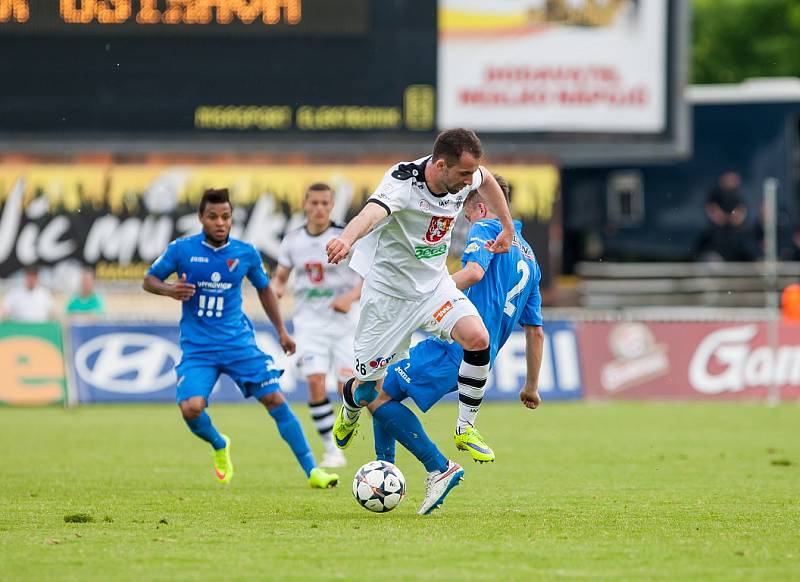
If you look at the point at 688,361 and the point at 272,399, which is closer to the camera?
the point at 272,399

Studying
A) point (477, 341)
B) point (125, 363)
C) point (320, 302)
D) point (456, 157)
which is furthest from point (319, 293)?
point (125, 363)

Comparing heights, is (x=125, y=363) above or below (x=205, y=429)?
below

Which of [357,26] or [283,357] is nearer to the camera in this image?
[283,357]

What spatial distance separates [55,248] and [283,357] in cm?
544

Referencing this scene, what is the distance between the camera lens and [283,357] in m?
21.0

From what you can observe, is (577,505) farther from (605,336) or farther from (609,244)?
(609,244)

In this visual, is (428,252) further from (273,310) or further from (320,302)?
(320,302)

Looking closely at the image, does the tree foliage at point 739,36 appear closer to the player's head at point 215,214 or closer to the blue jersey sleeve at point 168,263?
the player's head at point 215,214

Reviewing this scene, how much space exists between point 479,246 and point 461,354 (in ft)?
2.42

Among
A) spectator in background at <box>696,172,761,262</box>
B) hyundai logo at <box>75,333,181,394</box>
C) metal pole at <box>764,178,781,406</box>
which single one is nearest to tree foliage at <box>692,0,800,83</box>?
metal pole at <box>764,178,781,406</box>

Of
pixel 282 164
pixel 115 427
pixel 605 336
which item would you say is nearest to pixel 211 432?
pixel 115 427

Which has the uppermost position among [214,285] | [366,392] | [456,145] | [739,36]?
[739,36]

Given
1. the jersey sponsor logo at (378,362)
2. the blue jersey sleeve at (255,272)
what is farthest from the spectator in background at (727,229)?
the jersey sponsor logo at (378,362)

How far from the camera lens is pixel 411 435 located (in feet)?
29.8
